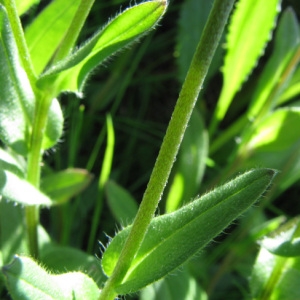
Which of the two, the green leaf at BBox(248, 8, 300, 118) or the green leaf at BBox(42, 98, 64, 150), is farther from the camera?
the green leaf at BBox(248, 8, 300, 118)

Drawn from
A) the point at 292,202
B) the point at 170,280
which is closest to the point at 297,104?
the point at 292,202

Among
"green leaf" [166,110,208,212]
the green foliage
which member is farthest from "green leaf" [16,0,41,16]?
"green leaf" [166,110,208,212]

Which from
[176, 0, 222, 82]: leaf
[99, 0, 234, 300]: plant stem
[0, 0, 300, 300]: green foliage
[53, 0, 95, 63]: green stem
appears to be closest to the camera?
Result: [99, 0, 234, 300]: plant stem

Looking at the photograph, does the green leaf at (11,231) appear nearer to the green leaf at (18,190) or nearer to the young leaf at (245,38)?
the green leaf at (18,190)

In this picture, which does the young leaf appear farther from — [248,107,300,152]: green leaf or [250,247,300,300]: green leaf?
[250,247,300,300]: green leaf

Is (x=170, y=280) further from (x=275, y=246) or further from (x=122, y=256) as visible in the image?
(x=122, y=256)

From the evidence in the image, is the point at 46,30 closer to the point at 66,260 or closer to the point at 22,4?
the point at 22,4

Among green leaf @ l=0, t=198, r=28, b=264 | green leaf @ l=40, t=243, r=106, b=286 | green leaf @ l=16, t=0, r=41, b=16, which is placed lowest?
green leaf @ l=40, t=243, r=106, b=286
